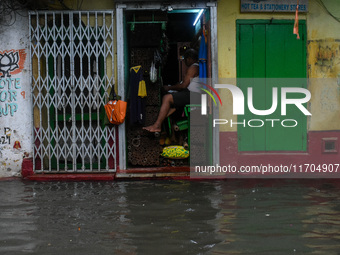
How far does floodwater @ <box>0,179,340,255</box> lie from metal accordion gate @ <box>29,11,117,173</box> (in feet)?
2.67

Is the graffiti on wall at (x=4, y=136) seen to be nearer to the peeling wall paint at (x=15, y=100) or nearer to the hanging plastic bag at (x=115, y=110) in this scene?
the peeling wall paint at (x=15, y=100)

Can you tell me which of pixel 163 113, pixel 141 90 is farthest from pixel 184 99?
pixel 141 90

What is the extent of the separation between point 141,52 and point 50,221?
13.9 ft

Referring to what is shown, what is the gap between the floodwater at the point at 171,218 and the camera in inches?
167

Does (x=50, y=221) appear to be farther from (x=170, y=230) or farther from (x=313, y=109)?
(x=313, y=109)

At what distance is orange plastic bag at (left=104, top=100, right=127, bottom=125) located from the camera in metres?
7.98

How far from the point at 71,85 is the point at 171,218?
386cm

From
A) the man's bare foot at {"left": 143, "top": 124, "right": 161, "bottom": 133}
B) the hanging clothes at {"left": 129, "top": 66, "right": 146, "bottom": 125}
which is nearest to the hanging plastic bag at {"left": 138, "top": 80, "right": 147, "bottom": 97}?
the hanging clothes at {"left": 129, "top": 66, "right": 146, "bottom": 125}

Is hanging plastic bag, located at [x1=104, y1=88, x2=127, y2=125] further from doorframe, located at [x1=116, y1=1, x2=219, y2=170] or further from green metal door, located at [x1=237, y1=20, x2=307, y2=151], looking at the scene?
green metal door, located at [x1=237, y1=20, x2=307, y2=151]

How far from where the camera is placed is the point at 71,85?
324 inches

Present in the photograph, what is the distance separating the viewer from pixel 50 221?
5.20 metres

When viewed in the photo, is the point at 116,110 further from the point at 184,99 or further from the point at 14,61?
the point at 14,61

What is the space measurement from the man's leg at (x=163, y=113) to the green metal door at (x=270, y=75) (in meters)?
1.30

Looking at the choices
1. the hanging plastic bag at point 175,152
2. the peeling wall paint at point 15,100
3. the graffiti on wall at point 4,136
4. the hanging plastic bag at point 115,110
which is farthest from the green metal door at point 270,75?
the graffiti on wall at point 4,136
